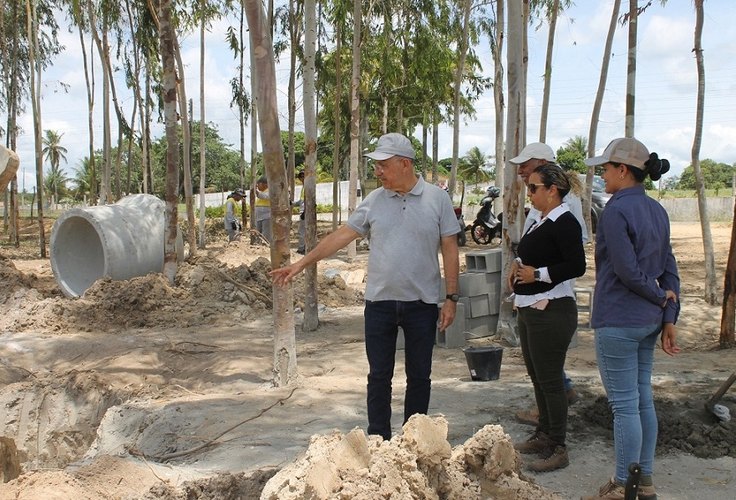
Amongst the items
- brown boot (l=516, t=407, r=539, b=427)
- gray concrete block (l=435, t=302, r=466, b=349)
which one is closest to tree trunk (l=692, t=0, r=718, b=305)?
gray concrete block (l=435, t=302, r=466, b=349)

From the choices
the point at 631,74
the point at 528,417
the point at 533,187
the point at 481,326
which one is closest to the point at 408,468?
the point at 533,187

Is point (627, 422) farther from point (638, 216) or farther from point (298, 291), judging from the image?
point (298, 291)

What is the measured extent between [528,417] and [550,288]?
1126mm

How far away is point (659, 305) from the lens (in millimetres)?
3014

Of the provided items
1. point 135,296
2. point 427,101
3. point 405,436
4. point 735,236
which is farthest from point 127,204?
point 427,101

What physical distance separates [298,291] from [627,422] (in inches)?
309

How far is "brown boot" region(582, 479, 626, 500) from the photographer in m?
3.06

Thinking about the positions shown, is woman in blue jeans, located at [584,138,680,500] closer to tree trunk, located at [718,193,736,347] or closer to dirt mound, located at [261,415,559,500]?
dirt mound, located at [261,415,559,500]

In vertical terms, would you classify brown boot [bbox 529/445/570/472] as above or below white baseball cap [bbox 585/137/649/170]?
below

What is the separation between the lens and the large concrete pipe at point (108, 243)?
1054 centimetres

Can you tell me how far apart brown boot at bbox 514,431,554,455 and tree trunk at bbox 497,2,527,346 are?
11.2ft

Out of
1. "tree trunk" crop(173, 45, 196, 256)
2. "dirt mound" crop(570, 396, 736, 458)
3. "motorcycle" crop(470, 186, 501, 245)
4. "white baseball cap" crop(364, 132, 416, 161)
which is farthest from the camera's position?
"motorcycle" crop(470, 186, 501, 245)

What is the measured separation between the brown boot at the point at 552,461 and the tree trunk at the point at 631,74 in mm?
8186

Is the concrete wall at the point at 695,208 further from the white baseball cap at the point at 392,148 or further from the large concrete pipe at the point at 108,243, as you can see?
the white baseball cap at the point at 392,148
